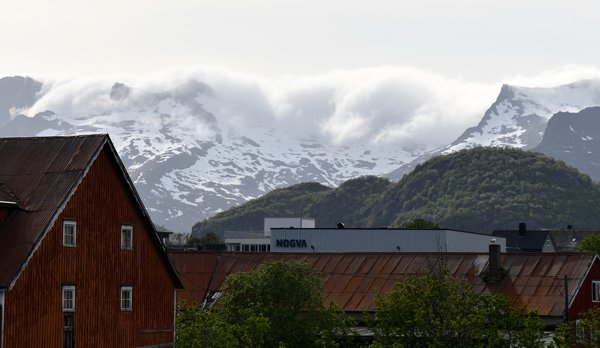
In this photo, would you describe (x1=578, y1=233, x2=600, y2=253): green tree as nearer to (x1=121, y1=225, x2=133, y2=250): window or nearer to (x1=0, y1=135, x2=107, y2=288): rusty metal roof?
(x1=121, y1=225, x2=133, y2=250): window

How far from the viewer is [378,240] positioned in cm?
13950

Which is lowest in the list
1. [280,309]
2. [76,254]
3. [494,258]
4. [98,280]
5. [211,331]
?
[211,331]

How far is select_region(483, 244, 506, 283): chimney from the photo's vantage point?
93.8 metres

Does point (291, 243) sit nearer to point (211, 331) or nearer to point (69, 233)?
point (211, 331)

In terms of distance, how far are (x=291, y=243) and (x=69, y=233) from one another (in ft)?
295

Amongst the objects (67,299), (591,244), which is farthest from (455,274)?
(591,244)

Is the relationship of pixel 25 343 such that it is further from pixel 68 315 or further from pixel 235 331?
pixel 235 331

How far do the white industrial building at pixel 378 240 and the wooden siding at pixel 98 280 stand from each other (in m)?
70.4

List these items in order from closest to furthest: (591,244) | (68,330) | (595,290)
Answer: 1. (68,330)
2. (595,290)
3. (591,244)

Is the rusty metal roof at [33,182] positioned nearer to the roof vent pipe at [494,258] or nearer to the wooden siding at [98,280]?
the wooden siding at [98,280]

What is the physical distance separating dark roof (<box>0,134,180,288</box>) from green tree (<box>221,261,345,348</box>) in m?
12.9

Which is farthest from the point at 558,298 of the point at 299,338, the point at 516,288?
the point at 299,338

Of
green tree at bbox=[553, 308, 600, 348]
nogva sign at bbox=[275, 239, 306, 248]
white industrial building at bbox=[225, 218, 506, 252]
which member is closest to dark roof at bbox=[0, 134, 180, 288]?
green tree at bbox=[553, 308, 600, 348]

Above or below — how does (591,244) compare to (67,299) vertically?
above
